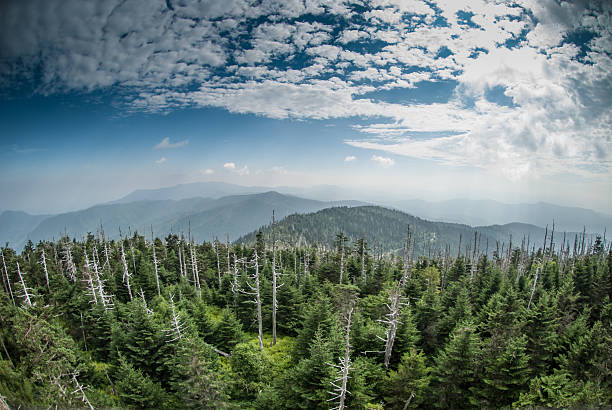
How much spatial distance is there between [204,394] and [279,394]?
23.2 feet

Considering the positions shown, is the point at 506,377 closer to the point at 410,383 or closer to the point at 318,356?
the point at 410,383

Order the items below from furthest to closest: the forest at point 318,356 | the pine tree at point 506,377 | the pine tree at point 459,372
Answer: the pine tree at point 459,372
the pine tree at point 506,377
the forest at point 318,356

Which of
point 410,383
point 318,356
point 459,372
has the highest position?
point 318,356

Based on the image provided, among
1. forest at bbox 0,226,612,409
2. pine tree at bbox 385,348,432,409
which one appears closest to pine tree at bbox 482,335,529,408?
forest at bbox 0,226,612,409

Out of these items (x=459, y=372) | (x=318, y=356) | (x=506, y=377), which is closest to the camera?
(x=506, y=377)

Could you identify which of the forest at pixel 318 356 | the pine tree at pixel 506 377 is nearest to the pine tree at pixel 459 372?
the forest at pixel 318 356

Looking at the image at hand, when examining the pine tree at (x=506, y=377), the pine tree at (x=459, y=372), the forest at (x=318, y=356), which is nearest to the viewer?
the forest at (x=318, y=356)

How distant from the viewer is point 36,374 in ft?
53.9

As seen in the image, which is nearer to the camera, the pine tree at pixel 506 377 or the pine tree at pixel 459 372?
the pine tree at pixel 506 377

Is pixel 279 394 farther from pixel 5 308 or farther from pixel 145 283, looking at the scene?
pixel 145 283

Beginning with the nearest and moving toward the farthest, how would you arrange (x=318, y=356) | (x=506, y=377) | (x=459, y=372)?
(x=506, y=377) < (x=318, y=356) < (x=459, y=372)

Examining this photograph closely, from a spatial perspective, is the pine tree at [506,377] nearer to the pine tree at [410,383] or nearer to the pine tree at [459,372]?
the pine tree at [459,372]

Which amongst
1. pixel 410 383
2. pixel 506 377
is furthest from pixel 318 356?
pixel 506 377

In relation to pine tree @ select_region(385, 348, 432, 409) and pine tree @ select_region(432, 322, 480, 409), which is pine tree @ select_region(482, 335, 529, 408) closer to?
pine tree @ select_region(432, 322, 480, 409)
